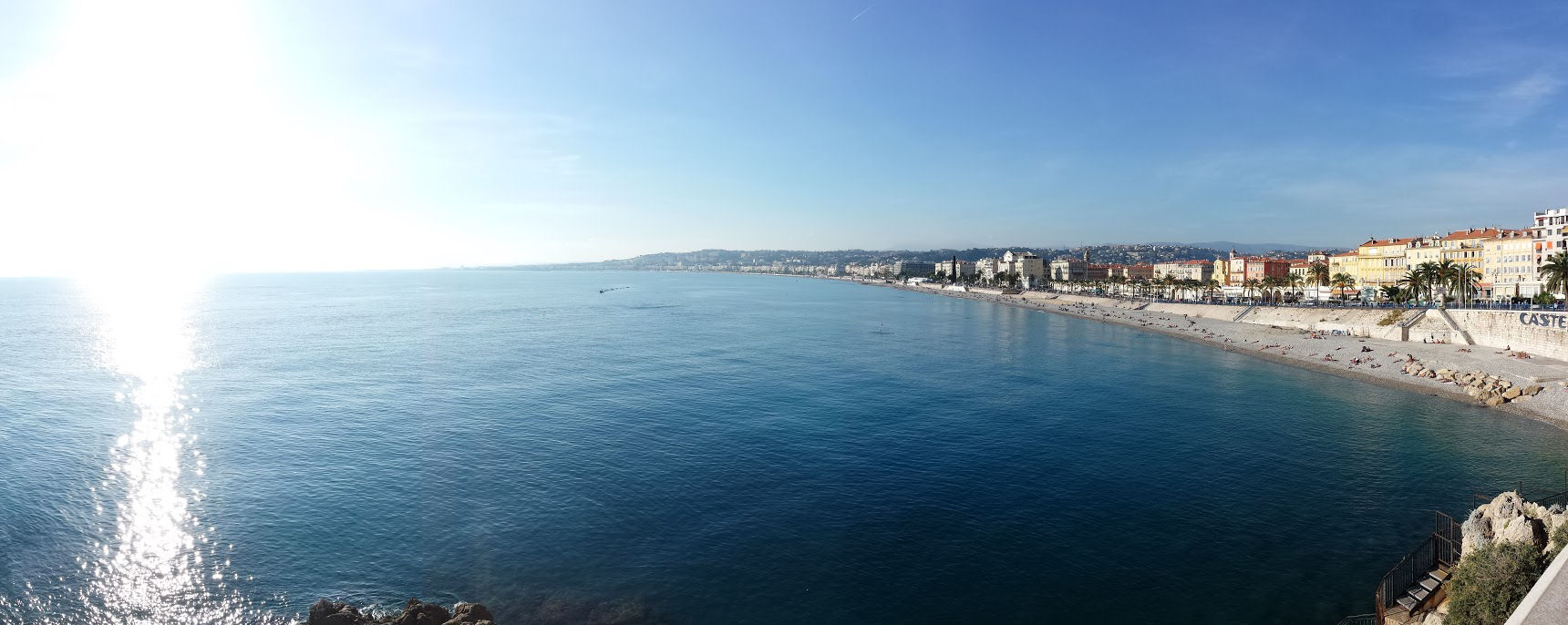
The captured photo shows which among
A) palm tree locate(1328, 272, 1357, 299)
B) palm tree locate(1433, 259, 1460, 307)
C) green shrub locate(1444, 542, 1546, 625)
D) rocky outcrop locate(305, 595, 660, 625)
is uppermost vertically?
palm tree locate(1433, 259, 1460, 307)

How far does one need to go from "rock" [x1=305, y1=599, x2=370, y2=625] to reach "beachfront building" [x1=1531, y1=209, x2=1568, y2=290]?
277ft

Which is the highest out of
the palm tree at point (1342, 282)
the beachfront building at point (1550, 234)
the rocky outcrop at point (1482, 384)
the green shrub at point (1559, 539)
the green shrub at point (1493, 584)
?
the beachfront building at point (1550, 234)

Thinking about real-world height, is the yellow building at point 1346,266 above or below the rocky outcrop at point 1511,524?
above

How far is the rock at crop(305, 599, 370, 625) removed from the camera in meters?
14.8

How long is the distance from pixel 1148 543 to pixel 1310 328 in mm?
60828

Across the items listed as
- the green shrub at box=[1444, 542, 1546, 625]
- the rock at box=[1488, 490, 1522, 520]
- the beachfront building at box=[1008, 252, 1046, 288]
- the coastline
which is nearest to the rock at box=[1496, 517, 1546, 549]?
the rock at box=[1488, 490, 1522, 520]

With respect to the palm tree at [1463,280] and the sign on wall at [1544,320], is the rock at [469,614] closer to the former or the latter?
the sign on wall at [1544,320]

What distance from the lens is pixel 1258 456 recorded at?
91.0ft

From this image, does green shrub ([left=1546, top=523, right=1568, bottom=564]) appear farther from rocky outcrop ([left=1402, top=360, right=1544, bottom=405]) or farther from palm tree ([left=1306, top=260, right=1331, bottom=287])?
palm tree ([left=1306, top=260, right=1331, bottom=287])

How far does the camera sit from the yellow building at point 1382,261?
280 feet

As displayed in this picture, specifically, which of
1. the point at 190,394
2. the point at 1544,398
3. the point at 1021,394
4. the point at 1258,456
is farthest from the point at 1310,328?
the point at 190,394

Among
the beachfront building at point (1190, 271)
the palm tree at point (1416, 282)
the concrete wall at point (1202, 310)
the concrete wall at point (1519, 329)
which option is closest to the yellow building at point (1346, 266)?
the concrete wall at point (1202, 310)

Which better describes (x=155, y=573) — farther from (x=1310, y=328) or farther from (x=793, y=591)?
(x=1310, y=328)

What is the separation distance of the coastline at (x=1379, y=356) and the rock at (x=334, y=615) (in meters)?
46.2
